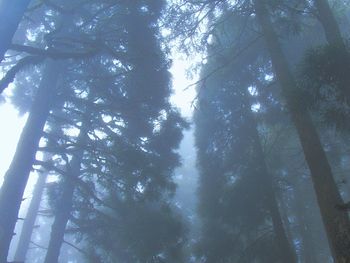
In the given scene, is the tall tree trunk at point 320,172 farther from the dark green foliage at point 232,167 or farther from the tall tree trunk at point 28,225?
the tall tree trunk at point 28,225

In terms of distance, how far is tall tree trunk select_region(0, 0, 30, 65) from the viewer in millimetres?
5086

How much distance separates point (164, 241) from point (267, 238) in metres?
3.24

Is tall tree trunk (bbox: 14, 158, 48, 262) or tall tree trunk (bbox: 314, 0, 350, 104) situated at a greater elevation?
tall tree trunk (bbox: 14, 158, 48, 262)

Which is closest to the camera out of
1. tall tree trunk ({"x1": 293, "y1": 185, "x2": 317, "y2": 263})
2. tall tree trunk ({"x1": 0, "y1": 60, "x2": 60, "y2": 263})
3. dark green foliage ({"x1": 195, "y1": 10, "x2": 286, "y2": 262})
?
tall tree trunk ({"x1": 0, "y1": 60, "x2": 60, "y2": 263})

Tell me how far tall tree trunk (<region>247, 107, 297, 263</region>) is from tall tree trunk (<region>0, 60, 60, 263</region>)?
672cm

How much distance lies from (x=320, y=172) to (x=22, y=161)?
6.86 m

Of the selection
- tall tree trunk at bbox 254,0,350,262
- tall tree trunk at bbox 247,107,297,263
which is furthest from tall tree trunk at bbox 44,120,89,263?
tall tree trunk at bbox 254,0,350,262

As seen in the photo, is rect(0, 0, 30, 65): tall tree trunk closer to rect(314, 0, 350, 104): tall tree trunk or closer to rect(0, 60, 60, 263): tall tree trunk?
rect(0, 60, 60, 263): tall tree trunk

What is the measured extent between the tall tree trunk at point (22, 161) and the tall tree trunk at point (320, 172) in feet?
20.0

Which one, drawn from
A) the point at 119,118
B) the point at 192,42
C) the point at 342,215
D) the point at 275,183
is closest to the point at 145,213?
the point at 119,118

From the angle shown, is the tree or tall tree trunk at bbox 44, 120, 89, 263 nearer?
the tree

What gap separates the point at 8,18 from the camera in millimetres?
5156

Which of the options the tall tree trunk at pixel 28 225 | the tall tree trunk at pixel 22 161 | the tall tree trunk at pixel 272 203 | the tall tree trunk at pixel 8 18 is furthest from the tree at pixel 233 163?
the tall tree trunk at pixel 28 225

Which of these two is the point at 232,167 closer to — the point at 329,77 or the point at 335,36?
the point at 335,36
